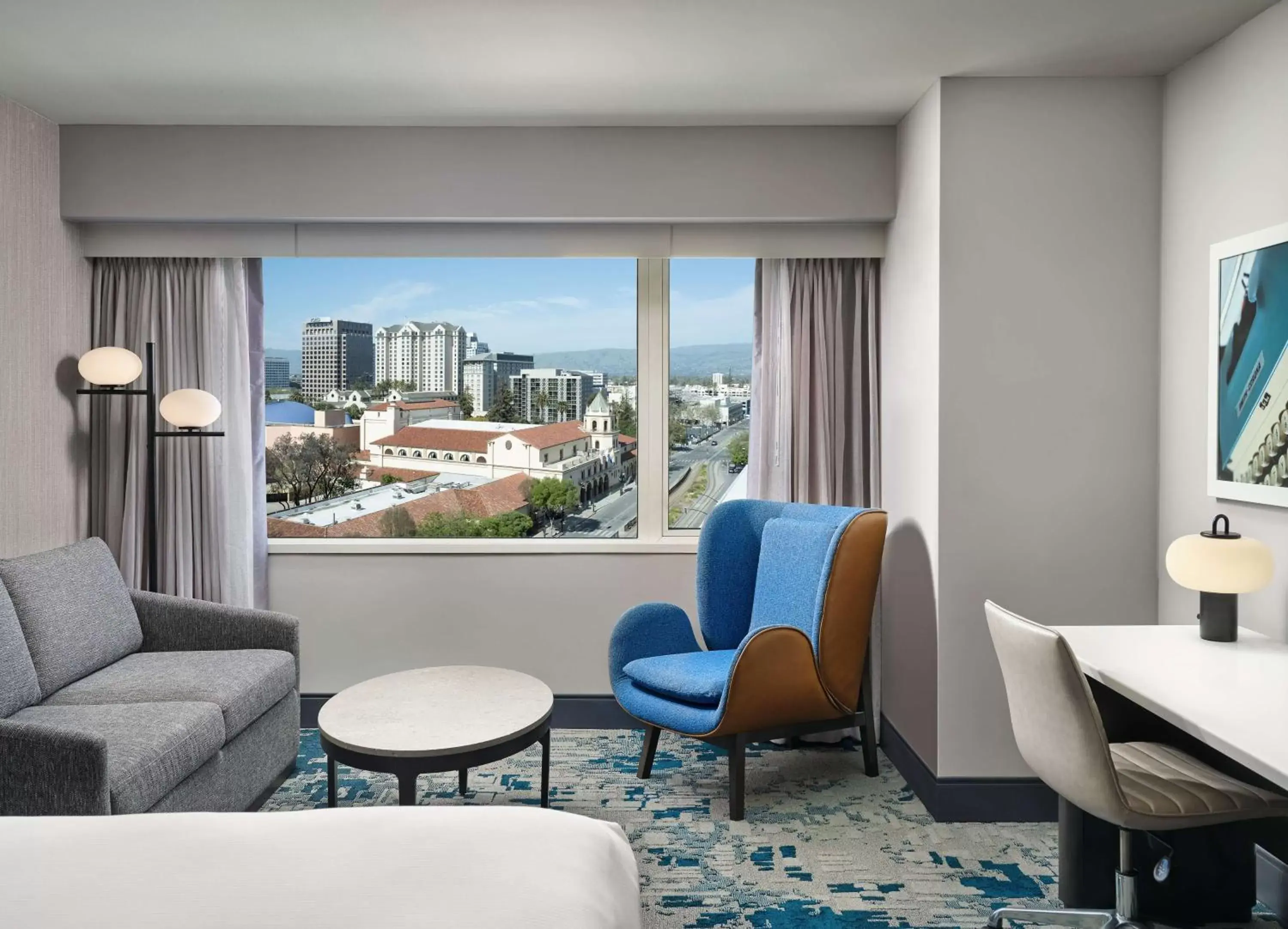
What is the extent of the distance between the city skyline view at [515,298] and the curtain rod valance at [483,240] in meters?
0.27

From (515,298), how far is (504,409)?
0.53 m

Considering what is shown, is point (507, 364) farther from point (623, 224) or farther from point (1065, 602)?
point (1065, 602)

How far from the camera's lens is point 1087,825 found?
246 centimetres

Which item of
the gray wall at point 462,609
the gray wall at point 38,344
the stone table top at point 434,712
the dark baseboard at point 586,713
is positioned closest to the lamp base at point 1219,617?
the stone table top at point 434,712

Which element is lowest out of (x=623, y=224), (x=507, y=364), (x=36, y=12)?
(x=507, y=364)

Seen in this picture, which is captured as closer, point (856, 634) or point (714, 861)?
point (714, 861)

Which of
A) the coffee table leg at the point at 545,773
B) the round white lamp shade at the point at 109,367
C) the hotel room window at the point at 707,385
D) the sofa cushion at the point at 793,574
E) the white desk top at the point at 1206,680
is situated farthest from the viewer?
the hotel room window at the point at 707,385

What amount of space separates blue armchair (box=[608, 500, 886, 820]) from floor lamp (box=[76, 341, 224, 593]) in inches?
76.1

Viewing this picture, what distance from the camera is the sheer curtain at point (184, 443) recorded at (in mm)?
3932

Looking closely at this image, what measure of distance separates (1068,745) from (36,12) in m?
3.48

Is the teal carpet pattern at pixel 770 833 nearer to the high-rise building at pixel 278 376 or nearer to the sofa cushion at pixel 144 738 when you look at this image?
the sofa cushion at pixel 144 738

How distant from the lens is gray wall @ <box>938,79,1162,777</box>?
312 cm

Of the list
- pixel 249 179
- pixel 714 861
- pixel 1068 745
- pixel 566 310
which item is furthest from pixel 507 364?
pixel 1068 745

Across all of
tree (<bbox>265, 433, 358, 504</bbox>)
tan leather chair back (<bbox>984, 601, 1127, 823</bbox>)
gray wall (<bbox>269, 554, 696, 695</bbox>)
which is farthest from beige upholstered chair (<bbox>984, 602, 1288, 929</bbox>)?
tree (<bbox>265, 433, 358, 504</bbox>)
